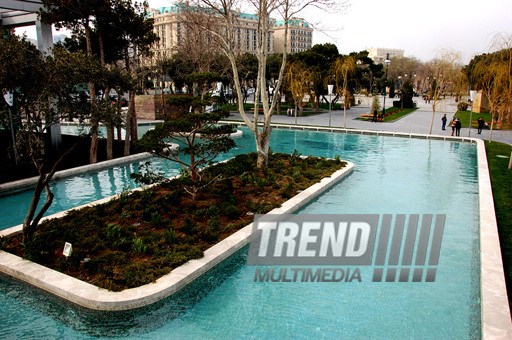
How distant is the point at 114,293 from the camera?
6090mm

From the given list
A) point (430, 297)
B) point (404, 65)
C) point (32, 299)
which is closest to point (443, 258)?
point (430, 297)

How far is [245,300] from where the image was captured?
20.7 feet

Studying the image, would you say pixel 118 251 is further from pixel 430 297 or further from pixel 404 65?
pixel 404 65

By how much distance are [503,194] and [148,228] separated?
10224 mm

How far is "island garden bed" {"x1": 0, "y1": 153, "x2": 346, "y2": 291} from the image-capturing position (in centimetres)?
686

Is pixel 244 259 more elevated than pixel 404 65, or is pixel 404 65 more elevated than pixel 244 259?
pixel 404 65

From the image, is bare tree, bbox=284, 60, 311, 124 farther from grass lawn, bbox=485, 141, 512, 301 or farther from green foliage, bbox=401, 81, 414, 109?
green foliage, bbox=401, 81, 414, 109

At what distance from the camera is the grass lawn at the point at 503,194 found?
293 inches

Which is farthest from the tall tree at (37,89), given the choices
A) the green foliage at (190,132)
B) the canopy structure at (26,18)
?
the canopy structure at (26,18)

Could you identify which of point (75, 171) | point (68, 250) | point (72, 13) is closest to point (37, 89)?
point (68, 250)

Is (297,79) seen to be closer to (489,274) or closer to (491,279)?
(489,274)

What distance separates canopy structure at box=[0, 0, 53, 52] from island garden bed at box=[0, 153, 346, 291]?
729cm

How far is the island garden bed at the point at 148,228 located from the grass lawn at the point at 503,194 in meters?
5.15

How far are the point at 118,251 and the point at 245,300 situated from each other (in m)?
2.72
